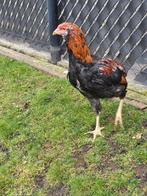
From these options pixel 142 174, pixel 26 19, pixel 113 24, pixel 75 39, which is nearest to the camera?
pixel 142 174

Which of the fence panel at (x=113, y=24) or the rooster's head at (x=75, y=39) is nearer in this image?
the rooster's head at (x=75, y=39)

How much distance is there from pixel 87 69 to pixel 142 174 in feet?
3.50

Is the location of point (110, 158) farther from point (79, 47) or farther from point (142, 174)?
point (79, 47)

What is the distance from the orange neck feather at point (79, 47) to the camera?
4234 millimetres

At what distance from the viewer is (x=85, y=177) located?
13.6ft

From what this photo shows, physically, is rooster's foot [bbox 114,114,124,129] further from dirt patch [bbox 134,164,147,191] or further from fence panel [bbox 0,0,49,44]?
fence panel [bbox 0,0,49,44]

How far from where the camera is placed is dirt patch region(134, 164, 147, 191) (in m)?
3.92

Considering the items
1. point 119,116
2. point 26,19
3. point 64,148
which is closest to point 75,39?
point 119,116

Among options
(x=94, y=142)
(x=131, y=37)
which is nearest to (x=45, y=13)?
(x=131, y=37)

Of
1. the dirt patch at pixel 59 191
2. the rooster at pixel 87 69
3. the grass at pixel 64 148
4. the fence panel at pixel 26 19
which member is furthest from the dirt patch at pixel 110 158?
the fence panel at pixel 26 19

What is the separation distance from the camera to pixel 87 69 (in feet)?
14.3

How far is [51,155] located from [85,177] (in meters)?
0.54

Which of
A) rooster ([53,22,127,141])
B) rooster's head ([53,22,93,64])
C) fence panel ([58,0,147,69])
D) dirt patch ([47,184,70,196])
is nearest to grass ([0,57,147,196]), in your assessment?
dirt patch ([47,184,70,196])

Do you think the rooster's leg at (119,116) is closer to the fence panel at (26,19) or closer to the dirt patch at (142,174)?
the dirt patch at (142,174)
